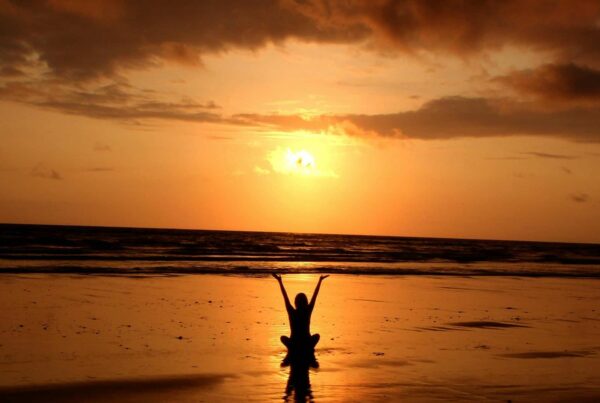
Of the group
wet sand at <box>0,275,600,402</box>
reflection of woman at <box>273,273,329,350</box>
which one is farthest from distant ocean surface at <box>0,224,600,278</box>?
reflection of woman at <box>273,273,329,350</box>

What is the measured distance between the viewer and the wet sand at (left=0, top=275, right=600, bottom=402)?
9.26m

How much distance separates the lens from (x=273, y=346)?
40.9 ft

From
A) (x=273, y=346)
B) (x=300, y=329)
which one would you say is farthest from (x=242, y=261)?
(x=300, y=329)

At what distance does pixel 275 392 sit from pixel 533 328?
362 inches

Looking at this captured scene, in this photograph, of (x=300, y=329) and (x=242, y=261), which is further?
(x=242, y=261)

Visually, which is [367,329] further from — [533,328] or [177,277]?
[177,277]

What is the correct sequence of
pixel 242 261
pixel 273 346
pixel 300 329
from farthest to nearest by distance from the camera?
pixel 242 261
pixel 273 346
pixel 300 329

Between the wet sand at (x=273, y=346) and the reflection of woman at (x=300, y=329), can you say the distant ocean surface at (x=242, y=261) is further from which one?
the reflection of woman at (x=300, y=329)

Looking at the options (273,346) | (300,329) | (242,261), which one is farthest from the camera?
(242,261)

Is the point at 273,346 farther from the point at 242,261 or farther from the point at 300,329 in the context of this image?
the point at 242,261

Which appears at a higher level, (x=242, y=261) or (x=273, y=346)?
(x=242, y=261)

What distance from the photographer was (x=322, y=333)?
14.0 meters

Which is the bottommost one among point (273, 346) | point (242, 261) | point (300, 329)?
point (300, 329)

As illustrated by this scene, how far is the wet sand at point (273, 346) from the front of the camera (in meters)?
9.26
